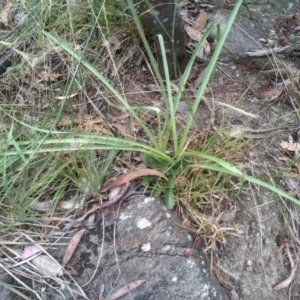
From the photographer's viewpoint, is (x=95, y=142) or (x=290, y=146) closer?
(x=95, y=142)

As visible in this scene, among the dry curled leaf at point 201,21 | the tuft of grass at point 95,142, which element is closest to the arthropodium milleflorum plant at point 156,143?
the tuft of grass at point 95,142

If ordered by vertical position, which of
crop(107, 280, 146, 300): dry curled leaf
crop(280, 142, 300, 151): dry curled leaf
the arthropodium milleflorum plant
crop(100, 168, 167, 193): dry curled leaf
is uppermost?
the arthropodium milleflorum plant

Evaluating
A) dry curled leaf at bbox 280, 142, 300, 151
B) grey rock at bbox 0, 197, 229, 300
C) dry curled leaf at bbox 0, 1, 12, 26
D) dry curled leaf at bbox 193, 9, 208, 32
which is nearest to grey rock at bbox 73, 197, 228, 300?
grey rock at bbox 0, 197, 229, 300

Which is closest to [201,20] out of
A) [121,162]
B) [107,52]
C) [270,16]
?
[270,16]

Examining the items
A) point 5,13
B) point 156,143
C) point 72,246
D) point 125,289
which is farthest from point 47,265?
point 5,13

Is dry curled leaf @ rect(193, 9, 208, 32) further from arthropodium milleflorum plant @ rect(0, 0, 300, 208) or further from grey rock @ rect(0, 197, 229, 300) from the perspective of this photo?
grey rock @ rect(0, 197, 229, 300)

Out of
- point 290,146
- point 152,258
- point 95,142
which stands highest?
point 95,142

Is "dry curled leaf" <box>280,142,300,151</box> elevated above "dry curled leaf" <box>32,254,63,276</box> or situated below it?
below

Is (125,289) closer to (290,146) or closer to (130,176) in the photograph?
(130,176)

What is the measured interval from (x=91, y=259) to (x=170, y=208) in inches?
10.9

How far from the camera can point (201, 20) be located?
2.01m

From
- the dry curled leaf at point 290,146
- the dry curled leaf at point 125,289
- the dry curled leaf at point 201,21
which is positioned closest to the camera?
the dry curled leaf at point 125,289

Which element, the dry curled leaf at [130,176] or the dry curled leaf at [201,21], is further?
the dry curled leaf at [201,21]

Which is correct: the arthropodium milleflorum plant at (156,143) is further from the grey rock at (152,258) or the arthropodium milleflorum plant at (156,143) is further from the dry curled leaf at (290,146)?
the dry curled leaf at (290,146)
